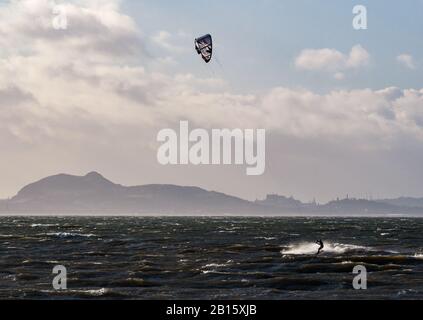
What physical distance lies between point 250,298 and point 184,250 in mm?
26685

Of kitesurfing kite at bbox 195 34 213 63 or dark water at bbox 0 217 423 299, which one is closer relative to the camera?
dark water at bbox 0 217 423 299

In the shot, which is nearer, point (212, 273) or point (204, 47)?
point (212, 273)

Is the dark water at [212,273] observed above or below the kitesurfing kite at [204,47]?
below

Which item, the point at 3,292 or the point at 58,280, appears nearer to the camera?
the point at 3,292

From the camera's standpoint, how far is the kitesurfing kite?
4923 centimetres

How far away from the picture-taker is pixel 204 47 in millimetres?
49500

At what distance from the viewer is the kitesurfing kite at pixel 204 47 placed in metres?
49.2

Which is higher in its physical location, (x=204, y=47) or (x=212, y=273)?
(x=204, y=47)

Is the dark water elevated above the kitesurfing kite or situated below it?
below

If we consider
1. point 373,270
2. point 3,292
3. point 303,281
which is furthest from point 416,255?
point 3,292

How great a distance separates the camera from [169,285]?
106 ft

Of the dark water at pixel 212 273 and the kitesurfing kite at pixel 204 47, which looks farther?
the kitesurfing kite at pixel 204 47
